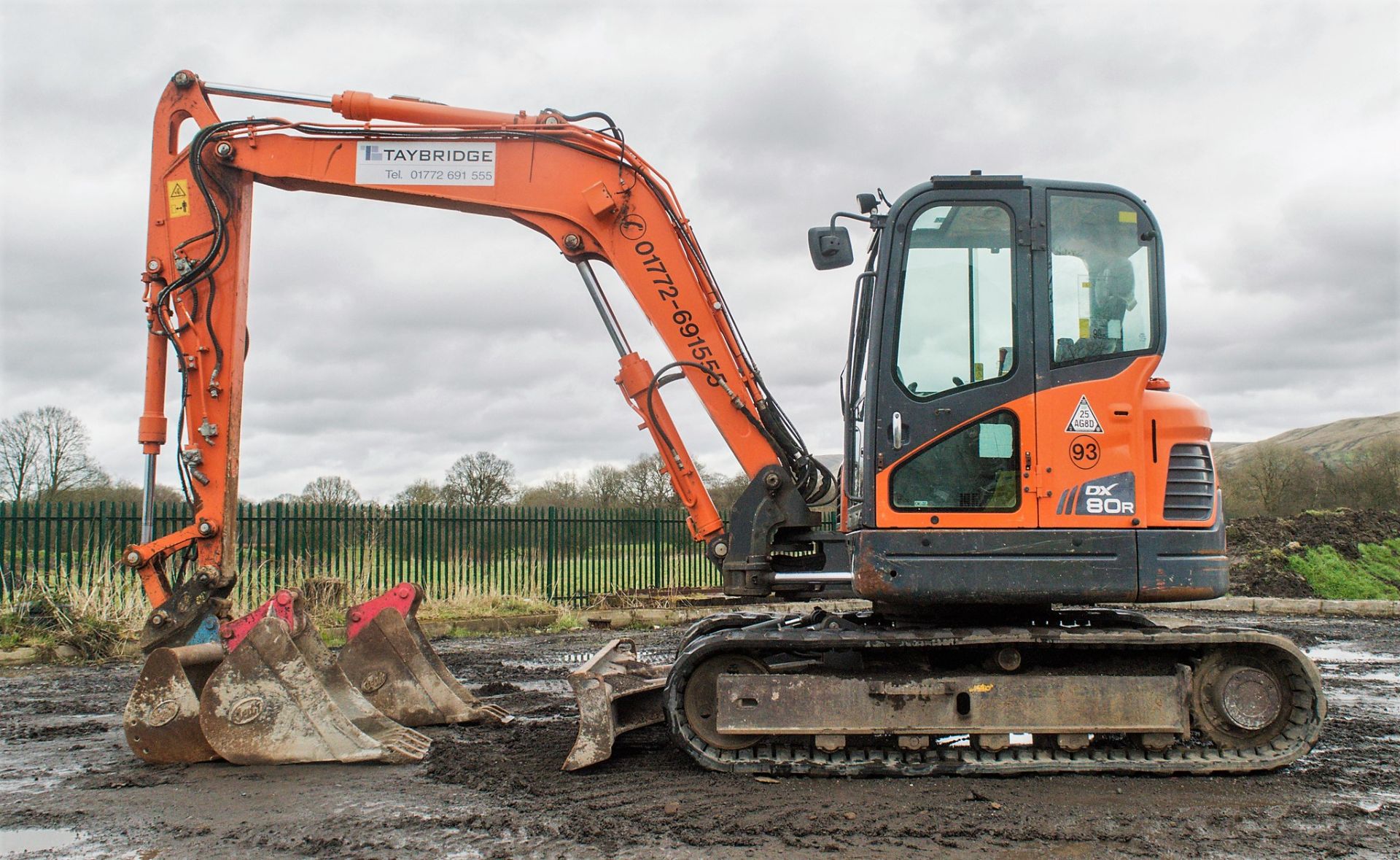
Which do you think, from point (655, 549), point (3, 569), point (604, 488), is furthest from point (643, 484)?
→ point (3, 569)

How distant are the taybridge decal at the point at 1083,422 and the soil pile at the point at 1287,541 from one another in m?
13.6

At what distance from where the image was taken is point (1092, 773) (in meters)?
5.41

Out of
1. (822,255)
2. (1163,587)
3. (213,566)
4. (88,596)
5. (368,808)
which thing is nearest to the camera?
(368,808)

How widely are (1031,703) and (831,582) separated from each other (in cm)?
149

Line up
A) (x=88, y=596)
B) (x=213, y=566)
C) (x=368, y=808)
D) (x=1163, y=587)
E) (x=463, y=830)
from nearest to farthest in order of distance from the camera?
(x=463, y=830)
(x=368, y=808)
(x=1163, y=587)
(x=213, y=566)
(x=88, y=596)

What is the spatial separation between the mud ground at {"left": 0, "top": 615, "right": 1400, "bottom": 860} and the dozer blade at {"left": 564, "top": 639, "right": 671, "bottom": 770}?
161 millimetres

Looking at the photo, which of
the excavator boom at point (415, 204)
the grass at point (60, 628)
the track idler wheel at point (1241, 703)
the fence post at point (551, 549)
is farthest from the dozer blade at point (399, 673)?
the fence post at point (551, 549)

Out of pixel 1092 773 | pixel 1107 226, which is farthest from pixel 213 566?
pixel 1107 226

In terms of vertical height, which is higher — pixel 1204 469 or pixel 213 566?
pixel 1204 469

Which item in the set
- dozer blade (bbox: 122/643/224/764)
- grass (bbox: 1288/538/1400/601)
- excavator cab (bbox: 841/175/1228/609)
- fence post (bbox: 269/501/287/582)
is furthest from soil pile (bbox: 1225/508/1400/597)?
dozer blade (bbox: 122/643/224/764)

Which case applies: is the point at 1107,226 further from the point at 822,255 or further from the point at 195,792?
the point at 195,792

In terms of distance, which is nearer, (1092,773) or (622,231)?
(1092,773)

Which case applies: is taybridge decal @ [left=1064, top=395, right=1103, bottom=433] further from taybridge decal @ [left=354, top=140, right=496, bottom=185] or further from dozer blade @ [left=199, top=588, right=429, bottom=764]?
dozer blade @ [left=199, top=588, right=429, bottom=764]

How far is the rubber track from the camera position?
210 inches
